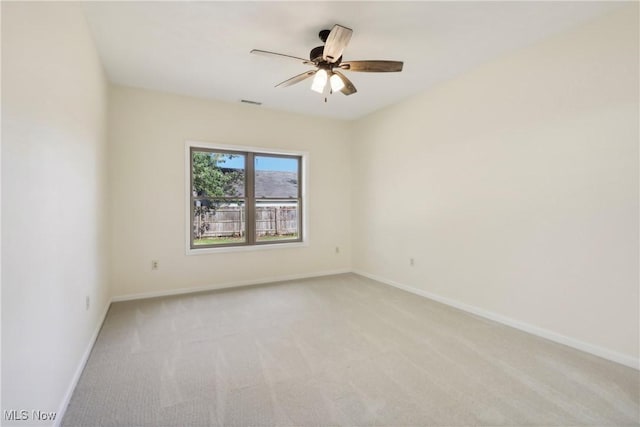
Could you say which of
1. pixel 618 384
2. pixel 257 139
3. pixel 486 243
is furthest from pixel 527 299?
pixel 257 139

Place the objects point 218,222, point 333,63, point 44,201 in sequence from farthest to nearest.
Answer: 1. point 218,222
2. point 333,63
3. point 44,201

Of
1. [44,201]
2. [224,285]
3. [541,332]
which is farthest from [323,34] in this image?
[224,285]

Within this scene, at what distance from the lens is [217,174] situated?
4367 millimetres

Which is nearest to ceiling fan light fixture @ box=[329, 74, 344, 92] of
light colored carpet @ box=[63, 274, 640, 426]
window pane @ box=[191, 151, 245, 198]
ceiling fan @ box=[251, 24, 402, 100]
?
ceiling fan @ box=[251, 24, 402, 100]

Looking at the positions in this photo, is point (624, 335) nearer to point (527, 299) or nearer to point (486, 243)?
point (527, 299)

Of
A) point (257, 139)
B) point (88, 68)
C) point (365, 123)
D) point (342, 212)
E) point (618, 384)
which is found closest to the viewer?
point (618, 384)

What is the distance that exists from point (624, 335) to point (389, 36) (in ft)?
9.96

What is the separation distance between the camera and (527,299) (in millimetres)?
2820

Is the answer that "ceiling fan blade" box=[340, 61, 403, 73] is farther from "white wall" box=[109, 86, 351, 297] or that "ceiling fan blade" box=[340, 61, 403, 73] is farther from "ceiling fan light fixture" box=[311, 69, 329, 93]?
"white wall" box=[109, 86, 351, 297]

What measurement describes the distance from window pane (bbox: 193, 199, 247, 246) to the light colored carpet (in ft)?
4.19

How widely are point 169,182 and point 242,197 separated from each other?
3.38 ft

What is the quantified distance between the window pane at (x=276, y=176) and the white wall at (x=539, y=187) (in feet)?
6.05

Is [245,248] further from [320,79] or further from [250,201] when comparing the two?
[320,79]

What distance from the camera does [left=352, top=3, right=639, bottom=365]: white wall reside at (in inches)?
88.4
